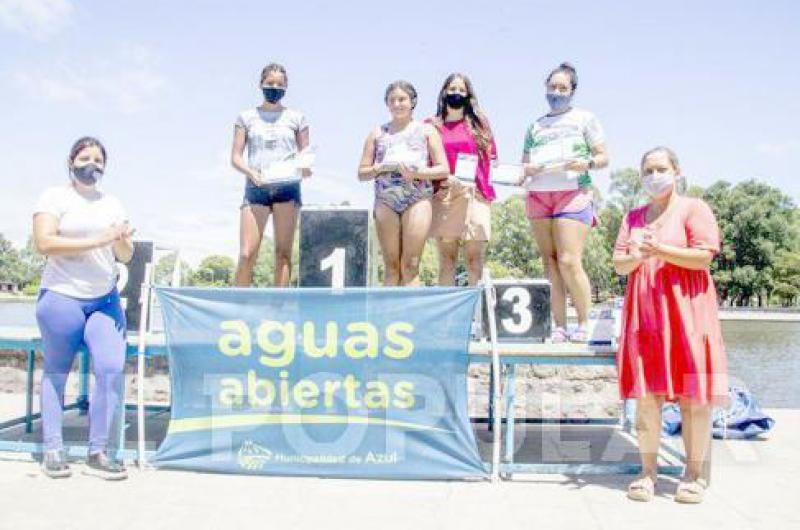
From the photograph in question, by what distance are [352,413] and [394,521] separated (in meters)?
0.94

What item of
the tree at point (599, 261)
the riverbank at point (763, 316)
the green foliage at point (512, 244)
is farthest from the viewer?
the green foliage at point (512, 244)

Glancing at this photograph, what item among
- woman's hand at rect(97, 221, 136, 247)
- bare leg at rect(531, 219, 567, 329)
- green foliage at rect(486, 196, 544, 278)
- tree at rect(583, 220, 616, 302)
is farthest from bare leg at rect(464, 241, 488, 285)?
green foliage at rect(486, 196, 544, 278)

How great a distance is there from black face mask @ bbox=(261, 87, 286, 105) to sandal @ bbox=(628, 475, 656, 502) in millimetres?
3830

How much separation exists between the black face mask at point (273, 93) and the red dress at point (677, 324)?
2.98 metres

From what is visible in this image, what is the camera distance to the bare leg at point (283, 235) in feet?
18.0

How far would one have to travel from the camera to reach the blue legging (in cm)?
413

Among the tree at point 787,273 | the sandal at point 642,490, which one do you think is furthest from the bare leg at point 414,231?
the tree at point 787,273

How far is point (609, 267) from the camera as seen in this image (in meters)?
60.7

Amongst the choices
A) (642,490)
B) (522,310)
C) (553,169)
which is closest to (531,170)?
(553,169)

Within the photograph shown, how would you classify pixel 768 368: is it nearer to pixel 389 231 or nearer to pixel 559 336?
pixel 559 336

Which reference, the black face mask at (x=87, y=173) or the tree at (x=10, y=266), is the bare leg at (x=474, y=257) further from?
the tree at (x=10, y=266)

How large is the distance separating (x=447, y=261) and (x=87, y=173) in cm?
279

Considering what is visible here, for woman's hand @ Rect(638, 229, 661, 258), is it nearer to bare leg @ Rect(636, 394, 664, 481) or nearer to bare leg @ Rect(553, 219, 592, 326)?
bare leg @ Rect(636, 394, 664, 481)

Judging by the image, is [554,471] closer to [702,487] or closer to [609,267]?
[702,487]
